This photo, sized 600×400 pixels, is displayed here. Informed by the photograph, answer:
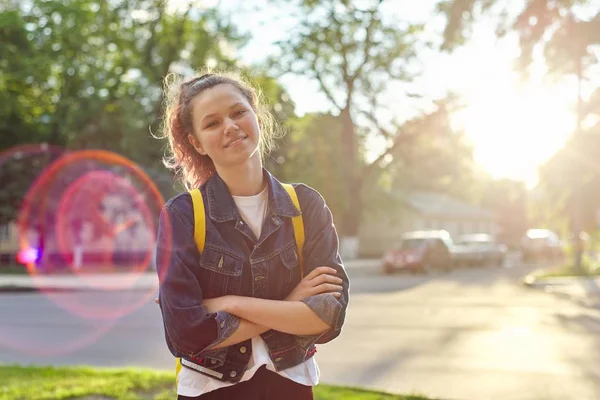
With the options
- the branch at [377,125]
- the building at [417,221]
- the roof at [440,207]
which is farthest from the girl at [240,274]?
the roof at [440,207]

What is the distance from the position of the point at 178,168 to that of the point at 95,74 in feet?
118

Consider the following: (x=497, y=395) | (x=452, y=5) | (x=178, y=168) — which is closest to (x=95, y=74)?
(x=452, y=5)

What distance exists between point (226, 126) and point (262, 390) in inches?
31.7

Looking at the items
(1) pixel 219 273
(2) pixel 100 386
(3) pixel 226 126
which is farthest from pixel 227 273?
(2) pixel 100 386

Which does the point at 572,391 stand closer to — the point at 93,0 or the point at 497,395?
the point at 497,395

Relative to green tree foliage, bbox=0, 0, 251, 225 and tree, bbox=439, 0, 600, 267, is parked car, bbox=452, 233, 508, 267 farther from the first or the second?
tree, bbox=439, 0, 600, 267

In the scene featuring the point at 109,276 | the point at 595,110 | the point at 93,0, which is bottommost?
the point at 109,276

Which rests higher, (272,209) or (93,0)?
(93,0)

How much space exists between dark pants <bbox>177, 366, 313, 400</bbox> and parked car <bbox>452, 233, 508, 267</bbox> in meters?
35.9

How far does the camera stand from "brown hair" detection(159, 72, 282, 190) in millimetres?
2574

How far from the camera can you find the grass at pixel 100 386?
6652 mm

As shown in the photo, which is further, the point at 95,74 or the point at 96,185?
the point at 95,74

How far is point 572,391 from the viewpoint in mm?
7395

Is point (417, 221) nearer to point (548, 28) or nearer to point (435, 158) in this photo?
point (435, 158)
